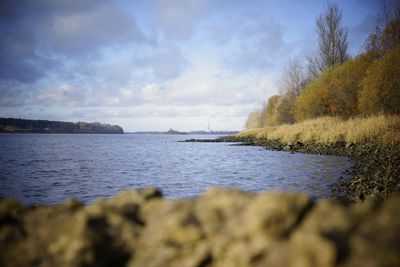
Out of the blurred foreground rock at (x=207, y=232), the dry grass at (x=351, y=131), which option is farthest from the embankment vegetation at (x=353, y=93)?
the blurred foreground rock at (x=207, y=232)

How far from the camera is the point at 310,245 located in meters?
2.18

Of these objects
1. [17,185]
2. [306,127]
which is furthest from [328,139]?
[17,185]

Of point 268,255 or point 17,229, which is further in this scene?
point 17,229

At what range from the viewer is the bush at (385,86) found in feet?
74.9

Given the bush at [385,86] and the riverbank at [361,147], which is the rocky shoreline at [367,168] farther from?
the bush at [385,86]

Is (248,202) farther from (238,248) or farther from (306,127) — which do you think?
(306,127)

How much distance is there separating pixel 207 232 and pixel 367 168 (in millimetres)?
12760

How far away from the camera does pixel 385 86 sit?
23375 mm

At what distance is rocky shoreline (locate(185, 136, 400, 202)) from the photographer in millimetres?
8477

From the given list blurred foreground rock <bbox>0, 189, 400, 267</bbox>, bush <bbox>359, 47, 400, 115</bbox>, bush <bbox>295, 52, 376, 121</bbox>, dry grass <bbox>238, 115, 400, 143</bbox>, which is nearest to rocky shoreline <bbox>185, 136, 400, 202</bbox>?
dry grass <bbox>238, 115, 400, 143</bbox>

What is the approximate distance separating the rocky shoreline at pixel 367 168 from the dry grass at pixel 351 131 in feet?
2.60

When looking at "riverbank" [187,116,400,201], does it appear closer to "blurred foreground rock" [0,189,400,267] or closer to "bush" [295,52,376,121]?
"bush" [295,52,376,121]

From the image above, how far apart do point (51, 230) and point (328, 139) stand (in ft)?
86.0

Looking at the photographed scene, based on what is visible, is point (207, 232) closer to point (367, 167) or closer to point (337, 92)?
point (367, 167)
